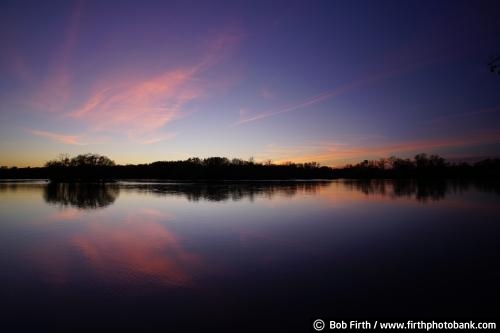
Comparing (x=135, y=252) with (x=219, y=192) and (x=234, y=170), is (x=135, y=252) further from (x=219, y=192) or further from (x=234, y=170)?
(x=234, y=170)

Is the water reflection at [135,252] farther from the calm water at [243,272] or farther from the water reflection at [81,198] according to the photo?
the water reflection at [81,198]

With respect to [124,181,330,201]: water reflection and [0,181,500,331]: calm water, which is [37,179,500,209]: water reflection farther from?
[0,181,500,331]: calm water

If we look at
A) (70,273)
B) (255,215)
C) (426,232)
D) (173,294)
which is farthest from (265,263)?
(255,215)

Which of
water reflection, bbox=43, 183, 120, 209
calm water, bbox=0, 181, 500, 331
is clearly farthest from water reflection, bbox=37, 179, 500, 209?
calm water, bbox=0, 181, 500, 331

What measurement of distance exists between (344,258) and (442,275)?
294cm

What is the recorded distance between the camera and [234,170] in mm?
157375

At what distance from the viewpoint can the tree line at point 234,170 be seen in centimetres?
12261

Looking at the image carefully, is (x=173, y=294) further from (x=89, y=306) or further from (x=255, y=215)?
(x=255, y=215)

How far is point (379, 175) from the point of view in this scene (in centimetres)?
16250

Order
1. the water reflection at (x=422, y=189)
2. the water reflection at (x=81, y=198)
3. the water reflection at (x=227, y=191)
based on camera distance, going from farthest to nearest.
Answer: the water reflection at (x=422, y=189) < the water reflection at (x=227, y=191) < the water reflection at (x=81, y=198)

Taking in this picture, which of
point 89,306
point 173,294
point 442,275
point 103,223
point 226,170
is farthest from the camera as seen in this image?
point 226,170

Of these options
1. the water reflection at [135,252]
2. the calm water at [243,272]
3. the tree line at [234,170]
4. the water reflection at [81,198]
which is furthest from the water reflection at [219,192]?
the tree line at [234,170]

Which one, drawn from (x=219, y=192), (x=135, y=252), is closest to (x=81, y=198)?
(x=219, y=192)

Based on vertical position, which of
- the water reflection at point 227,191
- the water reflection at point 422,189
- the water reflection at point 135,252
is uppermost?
the water reflection at point 227,191
